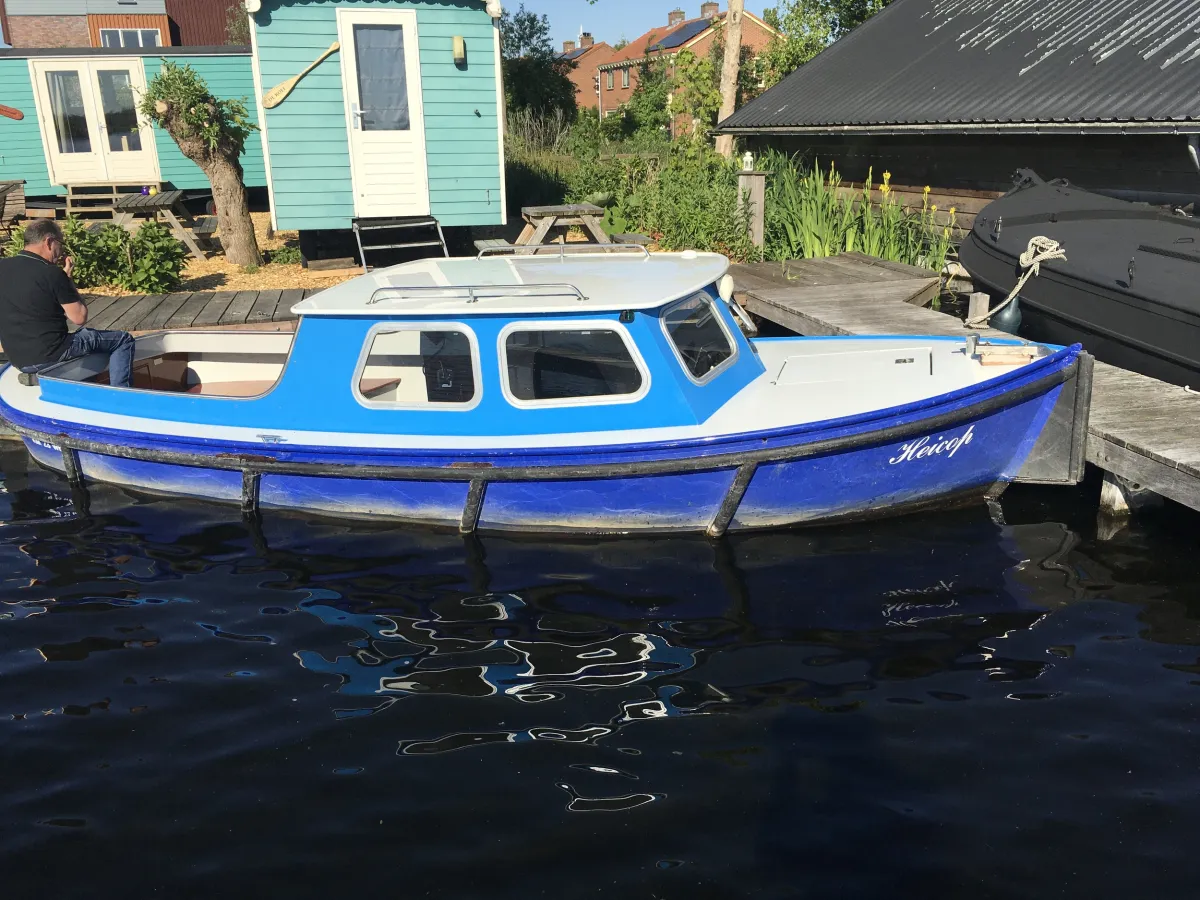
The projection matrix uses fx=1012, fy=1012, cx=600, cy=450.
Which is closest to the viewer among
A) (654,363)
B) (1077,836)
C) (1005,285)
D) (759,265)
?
(1077,836)

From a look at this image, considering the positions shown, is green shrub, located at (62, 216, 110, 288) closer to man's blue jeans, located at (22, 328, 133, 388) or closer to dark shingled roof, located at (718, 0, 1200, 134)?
man's blue jeans, located at (22, 328, 133, 388)

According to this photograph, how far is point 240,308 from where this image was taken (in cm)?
1137

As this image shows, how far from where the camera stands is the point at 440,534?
7008 millimetres

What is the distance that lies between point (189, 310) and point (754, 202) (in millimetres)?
6693

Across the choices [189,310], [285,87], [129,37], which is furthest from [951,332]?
[129,37]

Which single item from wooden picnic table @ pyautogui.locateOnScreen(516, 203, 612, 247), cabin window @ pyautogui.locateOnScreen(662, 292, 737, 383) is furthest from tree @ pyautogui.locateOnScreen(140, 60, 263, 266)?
cabin window @ pyautogui.locateOnScreen(662, 292, 737, 383)

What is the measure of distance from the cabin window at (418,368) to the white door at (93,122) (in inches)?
603

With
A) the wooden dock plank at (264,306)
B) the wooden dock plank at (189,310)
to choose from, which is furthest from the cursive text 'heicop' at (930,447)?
the wooden dock plank at (189,310)

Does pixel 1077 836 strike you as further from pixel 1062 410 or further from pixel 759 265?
pixel 759 265

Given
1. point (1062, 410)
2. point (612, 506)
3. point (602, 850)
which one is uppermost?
point (1062, 410)

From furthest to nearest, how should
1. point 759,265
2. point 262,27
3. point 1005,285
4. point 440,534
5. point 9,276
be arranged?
point 262,27 < point 759,265 < point 1005,285 < point 9,276 < point 440,534

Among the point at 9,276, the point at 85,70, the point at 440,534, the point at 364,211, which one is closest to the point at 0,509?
the point at 9,276

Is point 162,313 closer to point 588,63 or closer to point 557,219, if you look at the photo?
point 557,219

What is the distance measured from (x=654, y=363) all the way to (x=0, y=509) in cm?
528
